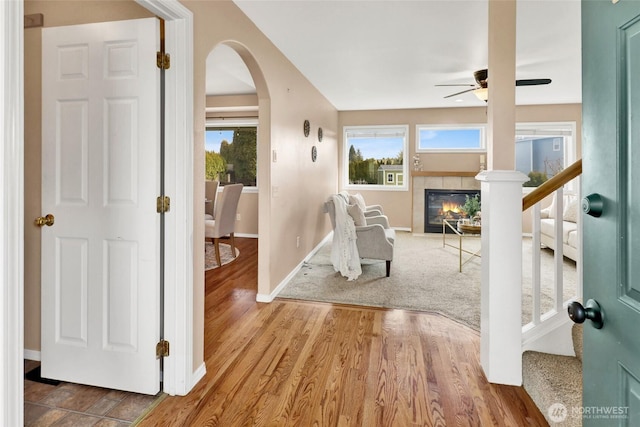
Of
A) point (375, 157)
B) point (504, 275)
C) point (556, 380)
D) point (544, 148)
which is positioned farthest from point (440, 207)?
point (556, 380)

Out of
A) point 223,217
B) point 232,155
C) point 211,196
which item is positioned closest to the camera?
point 223,217

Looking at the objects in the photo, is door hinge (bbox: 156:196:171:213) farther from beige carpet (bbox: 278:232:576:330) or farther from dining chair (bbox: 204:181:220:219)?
dining chair (bbox: 204:181:220:219)

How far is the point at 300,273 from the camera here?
4348 millimetres

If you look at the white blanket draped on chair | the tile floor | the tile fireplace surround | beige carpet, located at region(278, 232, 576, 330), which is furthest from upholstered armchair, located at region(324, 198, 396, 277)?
the tile fireplace surround

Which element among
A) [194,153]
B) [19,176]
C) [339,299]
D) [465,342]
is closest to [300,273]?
[339,299]

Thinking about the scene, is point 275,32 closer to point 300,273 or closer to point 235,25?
point 235,25

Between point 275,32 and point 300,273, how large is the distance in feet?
8.53

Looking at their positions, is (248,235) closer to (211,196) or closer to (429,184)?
(211,196)

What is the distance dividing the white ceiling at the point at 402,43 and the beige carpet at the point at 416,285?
2428mm

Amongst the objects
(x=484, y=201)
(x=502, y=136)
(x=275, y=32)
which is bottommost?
(x=484, y=201)

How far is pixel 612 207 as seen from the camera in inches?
29.0

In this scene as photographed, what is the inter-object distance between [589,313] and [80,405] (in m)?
2.25

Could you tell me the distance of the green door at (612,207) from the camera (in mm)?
678

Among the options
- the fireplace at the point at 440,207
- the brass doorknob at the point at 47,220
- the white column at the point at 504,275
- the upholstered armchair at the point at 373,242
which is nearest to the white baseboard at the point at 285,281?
the upholstered armchair at the point at 373,242
